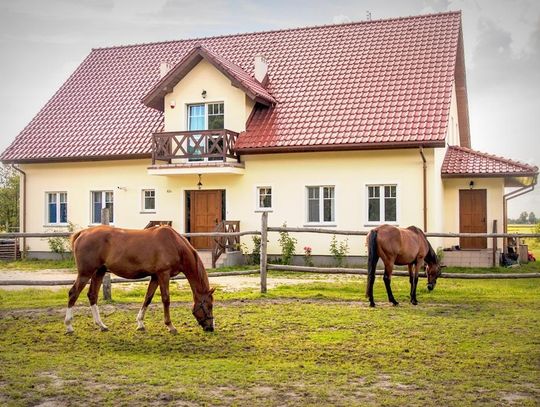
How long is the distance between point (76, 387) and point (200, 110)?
1814 cm

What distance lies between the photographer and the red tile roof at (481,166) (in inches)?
846

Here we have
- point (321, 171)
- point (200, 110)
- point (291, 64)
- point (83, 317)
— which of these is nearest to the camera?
point (83, 317)

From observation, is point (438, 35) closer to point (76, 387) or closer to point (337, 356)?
point (337, 356)

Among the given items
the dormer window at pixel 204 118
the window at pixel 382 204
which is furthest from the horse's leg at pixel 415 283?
the dormer window at pixel 204 118

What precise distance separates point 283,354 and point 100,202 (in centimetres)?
1855

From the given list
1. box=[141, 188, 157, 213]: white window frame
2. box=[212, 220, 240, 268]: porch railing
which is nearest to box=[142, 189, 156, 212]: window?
box=[141, 188, 157, 213]: white window frame

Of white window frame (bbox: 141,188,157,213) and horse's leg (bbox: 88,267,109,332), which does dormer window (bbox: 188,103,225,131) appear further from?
horse's leg (bbox: 88,267,109,332)

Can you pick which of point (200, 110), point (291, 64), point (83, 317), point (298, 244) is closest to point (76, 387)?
point (83, 317)

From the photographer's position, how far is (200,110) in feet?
79.1

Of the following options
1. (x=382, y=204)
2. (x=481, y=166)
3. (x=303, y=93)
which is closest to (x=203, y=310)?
(x=382, y=204)

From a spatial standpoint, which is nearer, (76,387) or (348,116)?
(76,387)

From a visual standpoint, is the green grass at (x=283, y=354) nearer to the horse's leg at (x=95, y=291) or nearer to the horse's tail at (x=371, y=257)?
the horse's leg at (x=95, y=291)

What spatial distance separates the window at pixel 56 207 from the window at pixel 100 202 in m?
1.20

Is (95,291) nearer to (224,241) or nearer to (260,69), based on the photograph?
(224,241)
